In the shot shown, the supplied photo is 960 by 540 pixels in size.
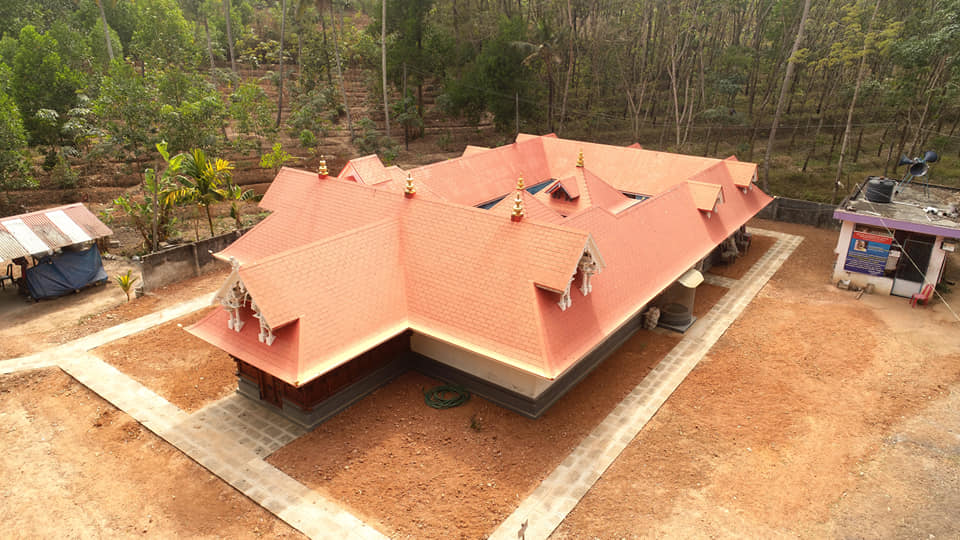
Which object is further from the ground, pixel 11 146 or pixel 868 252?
pixel 11 146

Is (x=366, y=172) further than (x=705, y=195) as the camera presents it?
Yes

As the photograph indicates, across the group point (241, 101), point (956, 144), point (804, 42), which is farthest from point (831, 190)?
point (241, 101)

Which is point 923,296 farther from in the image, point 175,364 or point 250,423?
point 175,364

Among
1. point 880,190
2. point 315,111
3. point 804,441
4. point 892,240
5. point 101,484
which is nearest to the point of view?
point 101,484

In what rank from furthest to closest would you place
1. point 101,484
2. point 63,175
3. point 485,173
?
1. point 63,175
2. point 485,173
3. point 101,484

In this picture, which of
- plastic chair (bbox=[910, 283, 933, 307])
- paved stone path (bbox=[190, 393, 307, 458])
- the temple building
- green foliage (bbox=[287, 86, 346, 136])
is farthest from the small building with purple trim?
green foliage (bbox=[287, 86, 346, 136])

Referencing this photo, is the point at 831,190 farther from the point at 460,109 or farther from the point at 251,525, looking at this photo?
the point at 251,525

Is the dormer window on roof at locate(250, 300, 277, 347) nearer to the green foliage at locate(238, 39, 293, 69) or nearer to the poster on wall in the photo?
the poster on wall

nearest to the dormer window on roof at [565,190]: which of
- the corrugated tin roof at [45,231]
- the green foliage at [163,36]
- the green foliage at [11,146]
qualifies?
the corrugated tin roof at [45,231]

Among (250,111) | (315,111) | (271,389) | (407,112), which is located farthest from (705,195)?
(250,111)
